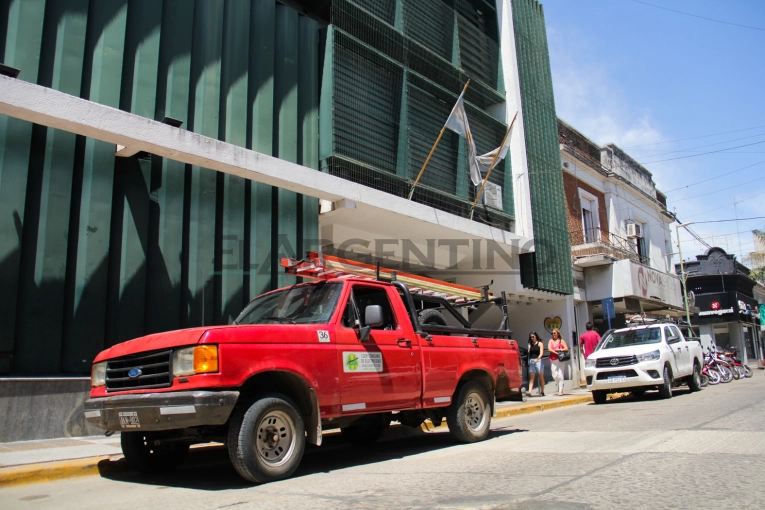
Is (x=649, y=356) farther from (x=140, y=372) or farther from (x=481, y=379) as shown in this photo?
(x=140, y=372)

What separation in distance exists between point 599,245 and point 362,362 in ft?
59.3

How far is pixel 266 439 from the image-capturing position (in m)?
5.22

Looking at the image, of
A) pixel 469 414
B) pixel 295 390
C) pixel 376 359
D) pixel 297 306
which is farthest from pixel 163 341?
pixel 469 414

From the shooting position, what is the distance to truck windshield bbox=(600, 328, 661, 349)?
13.9 meters

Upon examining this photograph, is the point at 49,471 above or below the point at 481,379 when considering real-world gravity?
below

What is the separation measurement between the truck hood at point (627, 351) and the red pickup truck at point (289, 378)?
6.69 m

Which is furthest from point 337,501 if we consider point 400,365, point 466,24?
point 466,24

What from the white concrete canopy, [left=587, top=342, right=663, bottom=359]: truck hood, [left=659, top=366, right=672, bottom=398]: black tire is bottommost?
[left=659, top=366, right=672, bottom=398]: black tire

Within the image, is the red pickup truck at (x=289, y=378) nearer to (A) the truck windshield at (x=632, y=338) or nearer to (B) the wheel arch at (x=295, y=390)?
(B) the wheel arch at (x=295, y=390)

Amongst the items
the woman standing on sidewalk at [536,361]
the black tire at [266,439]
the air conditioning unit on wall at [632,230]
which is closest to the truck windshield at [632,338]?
the woman standing on sidewalk at [536,361]

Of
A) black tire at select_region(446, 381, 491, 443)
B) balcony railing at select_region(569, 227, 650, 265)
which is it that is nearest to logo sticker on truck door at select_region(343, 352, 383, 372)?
black tire at select_region(446, 381, 491, 443)

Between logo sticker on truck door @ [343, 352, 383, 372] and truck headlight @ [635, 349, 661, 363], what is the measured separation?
8.82 metres

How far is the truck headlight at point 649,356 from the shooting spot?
1292cm

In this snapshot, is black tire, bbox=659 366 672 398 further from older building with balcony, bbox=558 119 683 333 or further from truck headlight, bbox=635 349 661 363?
older building with balcony, bbox=558 119 683 333
